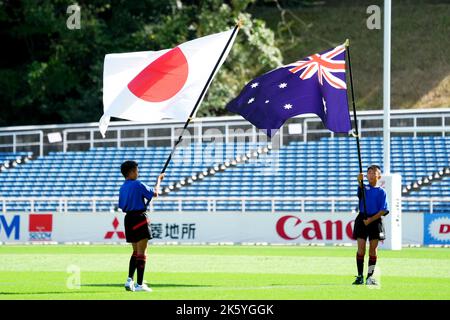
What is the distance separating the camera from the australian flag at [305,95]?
1841 centimetres

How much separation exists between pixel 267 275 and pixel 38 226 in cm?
1653

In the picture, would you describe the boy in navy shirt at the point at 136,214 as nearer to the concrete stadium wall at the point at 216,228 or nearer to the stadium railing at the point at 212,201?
the concrete stadium wall at the point at 216,228

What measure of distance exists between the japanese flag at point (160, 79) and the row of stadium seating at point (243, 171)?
59.9ft

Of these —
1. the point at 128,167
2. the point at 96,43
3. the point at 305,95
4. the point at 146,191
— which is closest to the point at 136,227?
the point at 146,191

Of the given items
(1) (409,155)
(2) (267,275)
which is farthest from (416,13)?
(2) (267,275)

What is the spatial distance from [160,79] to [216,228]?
16526 mm

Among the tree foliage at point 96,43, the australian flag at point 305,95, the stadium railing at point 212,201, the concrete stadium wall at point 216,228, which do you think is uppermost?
the tree foliage at point 96,43

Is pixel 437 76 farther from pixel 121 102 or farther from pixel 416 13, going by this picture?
pixel 121 102

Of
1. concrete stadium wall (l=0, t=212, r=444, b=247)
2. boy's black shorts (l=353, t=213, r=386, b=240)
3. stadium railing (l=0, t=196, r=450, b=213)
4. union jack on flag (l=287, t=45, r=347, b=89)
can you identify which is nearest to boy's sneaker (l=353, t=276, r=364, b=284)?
boy's black shorts (l=353, t=213, r=386, b=240)

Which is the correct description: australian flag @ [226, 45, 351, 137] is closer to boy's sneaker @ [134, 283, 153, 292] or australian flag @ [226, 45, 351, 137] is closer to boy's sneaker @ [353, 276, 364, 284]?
boy's sneaker @ [353, 276, 364, 284]

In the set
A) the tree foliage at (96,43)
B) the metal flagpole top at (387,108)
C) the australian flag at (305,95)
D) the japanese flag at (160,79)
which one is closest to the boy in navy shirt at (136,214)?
the japanese flag at (160,79)

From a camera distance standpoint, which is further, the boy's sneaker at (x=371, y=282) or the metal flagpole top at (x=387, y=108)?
the metal flagpole top at (x=387, y=108)

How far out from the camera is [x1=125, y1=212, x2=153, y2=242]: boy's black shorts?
54.6 ft

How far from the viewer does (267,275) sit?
20.4 m
